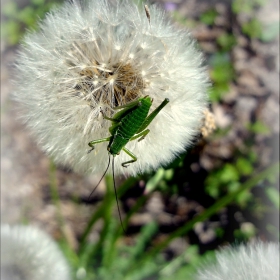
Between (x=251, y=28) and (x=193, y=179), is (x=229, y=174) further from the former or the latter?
(x=251, y=28)

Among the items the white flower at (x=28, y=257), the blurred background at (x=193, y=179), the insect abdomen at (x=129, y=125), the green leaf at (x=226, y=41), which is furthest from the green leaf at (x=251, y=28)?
the insect abdomen at (x=129, y=125)

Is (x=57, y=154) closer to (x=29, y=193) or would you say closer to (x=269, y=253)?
(x=269, y=253)

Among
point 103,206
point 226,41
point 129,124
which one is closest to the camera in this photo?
point 129,124

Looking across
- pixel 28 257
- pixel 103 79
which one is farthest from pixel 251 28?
pixel 28 257

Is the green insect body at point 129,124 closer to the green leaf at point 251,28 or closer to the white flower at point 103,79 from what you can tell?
the white flower at point 103,79

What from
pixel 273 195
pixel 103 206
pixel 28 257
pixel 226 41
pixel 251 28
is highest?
pixel 251 28

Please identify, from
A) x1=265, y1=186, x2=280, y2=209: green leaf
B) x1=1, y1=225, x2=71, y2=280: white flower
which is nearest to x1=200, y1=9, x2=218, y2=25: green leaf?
x1=265, y1=186, x2=280, y2=209: green leaf
